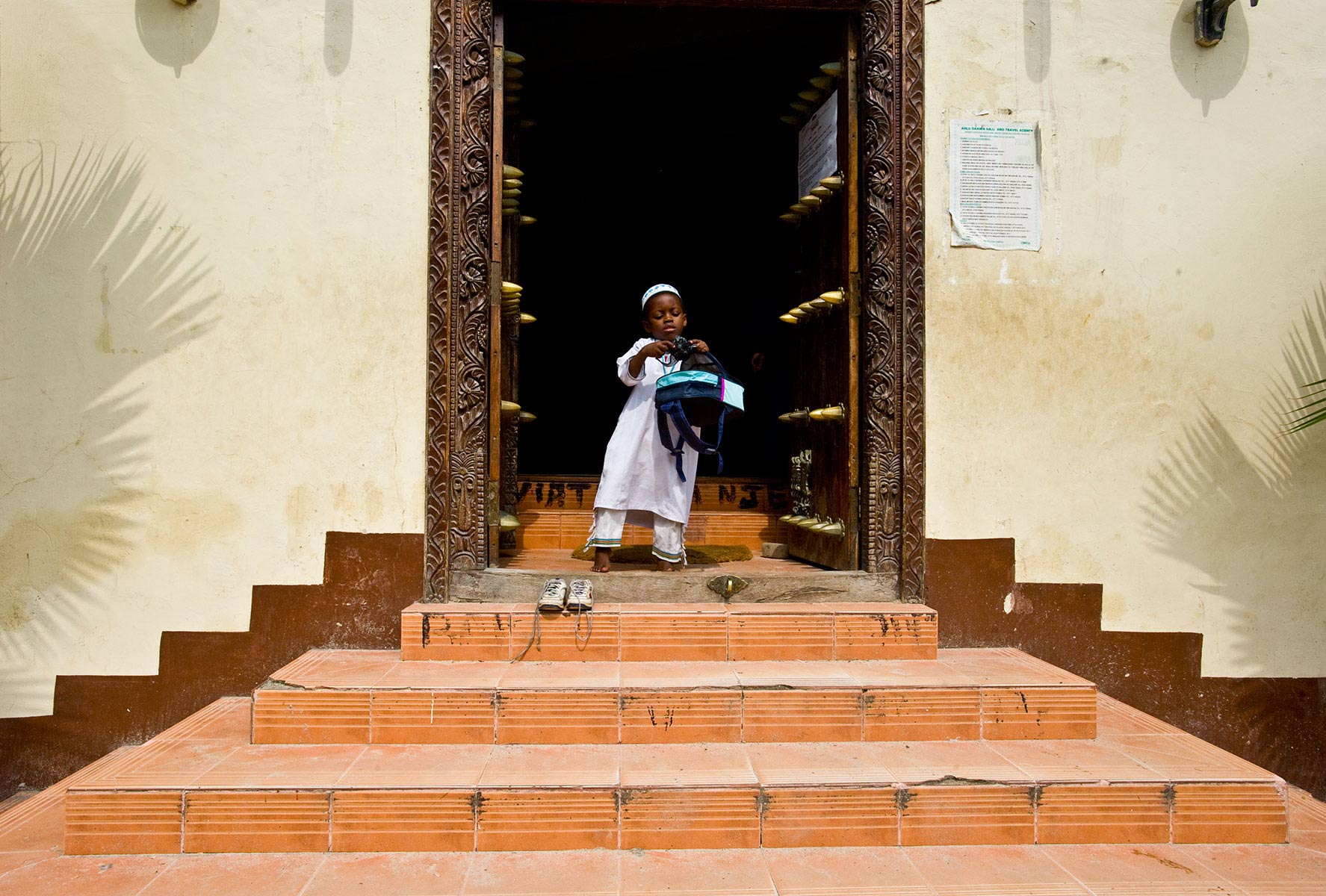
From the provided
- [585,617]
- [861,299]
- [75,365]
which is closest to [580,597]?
[585,617]

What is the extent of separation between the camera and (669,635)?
3861 millimetres

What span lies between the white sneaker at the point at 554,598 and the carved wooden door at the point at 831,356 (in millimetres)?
1399

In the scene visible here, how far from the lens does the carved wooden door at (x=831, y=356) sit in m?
4.45

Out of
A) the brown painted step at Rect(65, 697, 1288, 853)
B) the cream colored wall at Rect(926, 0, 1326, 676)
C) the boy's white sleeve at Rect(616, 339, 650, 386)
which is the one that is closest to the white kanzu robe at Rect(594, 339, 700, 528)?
the boy's white sleeve at Rect(616, 339, 650, 386)

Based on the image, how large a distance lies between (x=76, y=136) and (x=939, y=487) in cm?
423

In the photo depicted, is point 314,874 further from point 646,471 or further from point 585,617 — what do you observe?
point 646,471

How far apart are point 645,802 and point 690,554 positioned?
2313mm

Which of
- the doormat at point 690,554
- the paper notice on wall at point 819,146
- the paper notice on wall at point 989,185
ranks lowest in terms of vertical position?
the doormat at point 690,554

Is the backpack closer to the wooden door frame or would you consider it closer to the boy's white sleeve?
the boy's white sleeve

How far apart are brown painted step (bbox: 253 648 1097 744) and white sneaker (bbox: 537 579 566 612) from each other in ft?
1.14

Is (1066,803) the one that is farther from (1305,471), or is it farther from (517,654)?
(1305,471)

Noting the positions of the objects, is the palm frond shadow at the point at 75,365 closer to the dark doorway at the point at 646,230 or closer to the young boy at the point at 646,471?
the young boy at the point at 646,471

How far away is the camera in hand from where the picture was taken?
439 cm

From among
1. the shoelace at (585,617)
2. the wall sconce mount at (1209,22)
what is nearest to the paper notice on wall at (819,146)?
the wall sconce mount at (1209,22)
